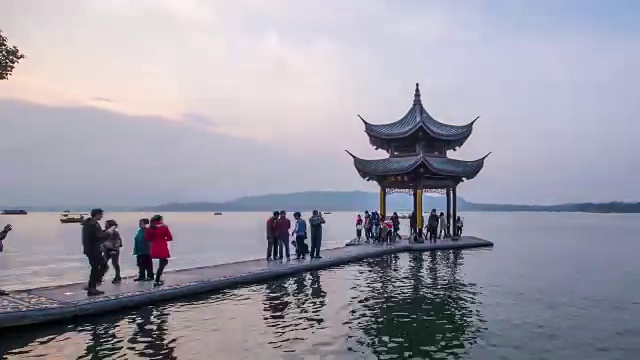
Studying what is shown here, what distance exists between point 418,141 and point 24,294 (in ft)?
74.8

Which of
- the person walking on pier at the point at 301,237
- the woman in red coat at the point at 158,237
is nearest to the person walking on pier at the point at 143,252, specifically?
the woman in red coat at the point at 158,237

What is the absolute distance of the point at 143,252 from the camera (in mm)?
14516

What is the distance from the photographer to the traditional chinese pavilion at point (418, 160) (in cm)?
3016

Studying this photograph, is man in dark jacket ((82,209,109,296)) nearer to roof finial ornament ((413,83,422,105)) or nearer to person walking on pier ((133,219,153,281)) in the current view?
person walking on pier ((133,219,153,281))

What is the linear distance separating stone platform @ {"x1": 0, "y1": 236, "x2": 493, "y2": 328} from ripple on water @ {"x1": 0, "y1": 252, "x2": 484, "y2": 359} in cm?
30

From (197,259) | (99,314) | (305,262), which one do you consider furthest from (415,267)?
(197,259)

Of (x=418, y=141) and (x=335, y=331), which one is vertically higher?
(x=418, y=141)

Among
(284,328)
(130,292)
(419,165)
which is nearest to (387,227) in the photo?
(419,165)

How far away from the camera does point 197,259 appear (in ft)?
107

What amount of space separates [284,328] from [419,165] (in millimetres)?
19525

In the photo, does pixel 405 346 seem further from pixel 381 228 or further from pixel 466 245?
pixel 466 245

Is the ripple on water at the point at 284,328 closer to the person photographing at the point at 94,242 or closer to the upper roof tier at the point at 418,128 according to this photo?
the person photographing at the point at 94,242

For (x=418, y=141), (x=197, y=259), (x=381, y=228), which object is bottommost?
(x=197, y=259)

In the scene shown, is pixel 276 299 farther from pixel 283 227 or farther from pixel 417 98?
pixel 417 98
